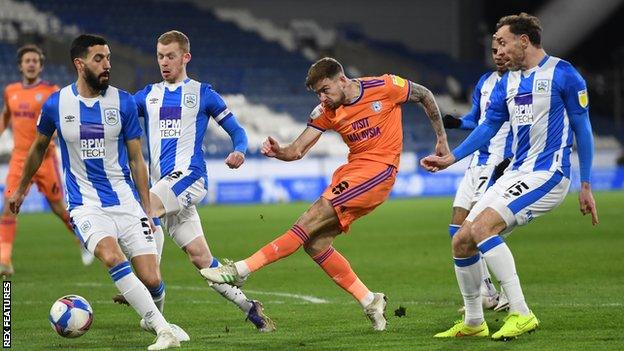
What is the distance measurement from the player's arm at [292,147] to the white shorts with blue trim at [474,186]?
212 centimetres

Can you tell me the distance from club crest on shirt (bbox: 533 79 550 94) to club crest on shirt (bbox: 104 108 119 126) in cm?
300

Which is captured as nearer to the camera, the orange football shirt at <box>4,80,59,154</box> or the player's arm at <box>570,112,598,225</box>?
the player's arm at <box>570,112,598,225</box>

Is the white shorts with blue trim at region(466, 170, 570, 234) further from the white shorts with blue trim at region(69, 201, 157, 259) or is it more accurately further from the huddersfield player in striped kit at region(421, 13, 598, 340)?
the white shorts with blue trim at region(69, 201, 157, 259)

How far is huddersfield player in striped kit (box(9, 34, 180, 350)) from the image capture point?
26.8 ft

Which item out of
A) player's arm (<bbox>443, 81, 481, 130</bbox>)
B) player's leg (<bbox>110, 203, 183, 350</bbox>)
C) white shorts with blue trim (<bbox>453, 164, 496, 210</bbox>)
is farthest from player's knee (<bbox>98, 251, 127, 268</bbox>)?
white shorts with blue trim (<bbox>453, 164, 496, 210</bbox>)

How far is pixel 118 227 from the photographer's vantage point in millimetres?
8258

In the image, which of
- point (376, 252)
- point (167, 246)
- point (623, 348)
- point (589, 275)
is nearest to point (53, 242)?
point (167, 246)

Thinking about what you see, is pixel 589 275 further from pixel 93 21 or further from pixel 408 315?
pixel 93 21

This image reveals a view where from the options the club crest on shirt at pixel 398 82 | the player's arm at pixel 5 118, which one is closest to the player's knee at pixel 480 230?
the club crest on shirt at pixel 398 82

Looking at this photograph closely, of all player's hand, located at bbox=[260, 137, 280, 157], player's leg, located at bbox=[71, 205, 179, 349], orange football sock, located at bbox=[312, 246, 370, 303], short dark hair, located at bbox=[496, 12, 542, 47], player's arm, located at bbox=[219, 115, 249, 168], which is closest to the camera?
player's leg, located at bbox=[71, 205, 179, 349]

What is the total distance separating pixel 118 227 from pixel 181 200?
1.11m

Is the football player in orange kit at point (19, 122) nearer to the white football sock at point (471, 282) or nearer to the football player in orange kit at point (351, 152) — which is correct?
the football player in orange kit at point (351, 152)

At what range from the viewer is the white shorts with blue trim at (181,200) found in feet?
30.3

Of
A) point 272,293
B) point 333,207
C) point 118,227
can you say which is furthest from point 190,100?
point 272,293
